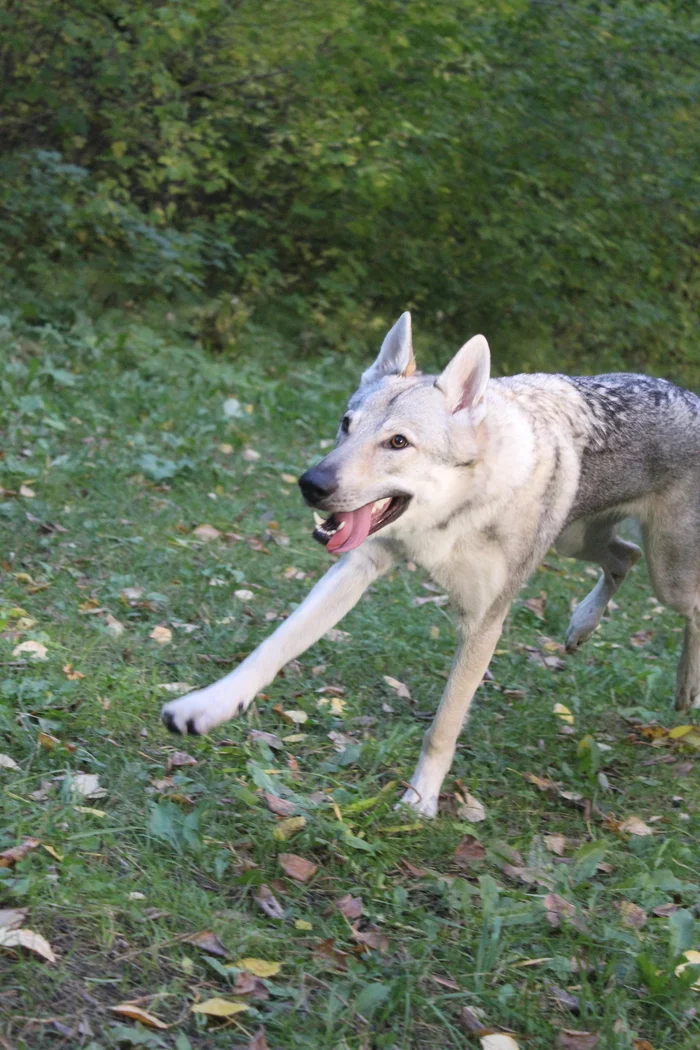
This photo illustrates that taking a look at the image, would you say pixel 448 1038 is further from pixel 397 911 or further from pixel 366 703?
pixel 366 703

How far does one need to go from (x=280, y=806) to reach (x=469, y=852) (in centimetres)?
64

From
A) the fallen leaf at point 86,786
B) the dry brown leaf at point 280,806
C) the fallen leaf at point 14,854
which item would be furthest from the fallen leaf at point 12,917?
the dry brown leaf at point 280,806

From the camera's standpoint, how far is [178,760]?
3.77m

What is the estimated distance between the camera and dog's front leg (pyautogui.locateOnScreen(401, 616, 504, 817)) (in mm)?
4027

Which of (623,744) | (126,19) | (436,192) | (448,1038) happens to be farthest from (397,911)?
(436,192)

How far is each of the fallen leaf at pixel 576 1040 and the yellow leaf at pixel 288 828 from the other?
935mm

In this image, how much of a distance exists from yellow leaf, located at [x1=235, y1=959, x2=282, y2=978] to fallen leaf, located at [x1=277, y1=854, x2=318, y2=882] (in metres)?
0.41

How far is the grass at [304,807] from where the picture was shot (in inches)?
111

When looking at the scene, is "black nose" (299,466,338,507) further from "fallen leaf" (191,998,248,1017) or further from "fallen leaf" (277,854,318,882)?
"fallen leaf" (191,998,248,1017)

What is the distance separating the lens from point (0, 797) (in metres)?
3.26

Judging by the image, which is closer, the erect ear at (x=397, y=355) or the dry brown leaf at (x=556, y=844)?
the dry brown leaf at (x=556, y=844)

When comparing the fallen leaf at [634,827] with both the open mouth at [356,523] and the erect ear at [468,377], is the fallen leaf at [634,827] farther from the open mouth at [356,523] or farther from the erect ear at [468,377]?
the erect ear at [468,377]

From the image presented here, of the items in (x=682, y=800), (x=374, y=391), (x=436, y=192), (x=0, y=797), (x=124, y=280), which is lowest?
(x=124, y=280)

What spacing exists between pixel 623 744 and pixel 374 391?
1957 mm
